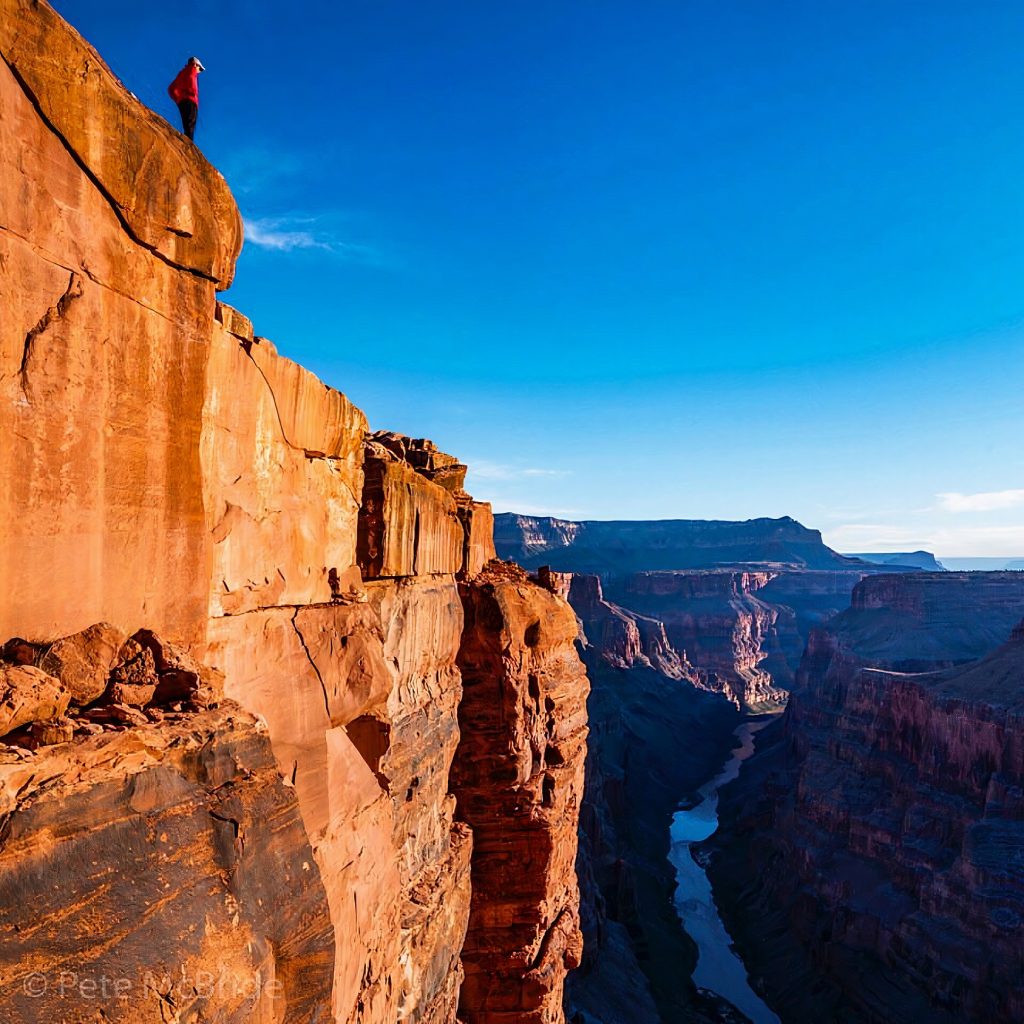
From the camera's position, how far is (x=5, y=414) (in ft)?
14.4

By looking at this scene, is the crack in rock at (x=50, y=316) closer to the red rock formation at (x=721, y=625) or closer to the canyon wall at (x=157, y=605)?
the canyon wall at (x=157, y=605)

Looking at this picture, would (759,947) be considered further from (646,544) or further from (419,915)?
(646,544)

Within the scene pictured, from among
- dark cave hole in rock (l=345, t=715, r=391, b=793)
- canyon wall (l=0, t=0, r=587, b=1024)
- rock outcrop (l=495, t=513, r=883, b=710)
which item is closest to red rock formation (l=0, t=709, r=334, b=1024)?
canyon wall (l=0, t=0, r=587, b=1024)

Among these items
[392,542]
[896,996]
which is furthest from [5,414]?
[896,996]

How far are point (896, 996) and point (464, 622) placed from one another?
38.7 m

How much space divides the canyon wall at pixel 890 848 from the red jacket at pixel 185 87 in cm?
4604

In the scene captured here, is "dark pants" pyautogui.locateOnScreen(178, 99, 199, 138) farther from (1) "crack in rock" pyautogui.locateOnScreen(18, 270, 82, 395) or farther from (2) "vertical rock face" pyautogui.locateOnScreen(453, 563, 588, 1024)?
(2) "vertical rock face" pyautogui.locateOnScreen(453, 563, 588, 1024)

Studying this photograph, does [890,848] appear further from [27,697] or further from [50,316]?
[50,316]

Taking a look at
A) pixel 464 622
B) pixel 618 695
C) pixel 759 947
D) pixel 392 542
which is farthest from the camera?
pixel 618 695

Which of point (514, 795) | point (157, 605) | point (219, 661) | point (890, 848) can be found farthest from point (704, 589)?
point (157, 605)

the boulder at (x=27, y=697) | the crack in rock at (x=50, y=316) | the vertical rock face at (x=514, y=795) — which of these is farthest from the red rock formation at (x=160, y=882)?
the vertical rock face at (x=514, y=795)

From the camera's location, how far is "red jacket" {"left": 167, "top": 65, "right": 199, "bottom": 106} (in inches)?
265

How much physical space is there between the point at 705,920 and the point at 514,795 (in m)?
44.4

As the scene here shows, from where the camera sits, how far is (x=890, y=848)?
4844 centimetres
